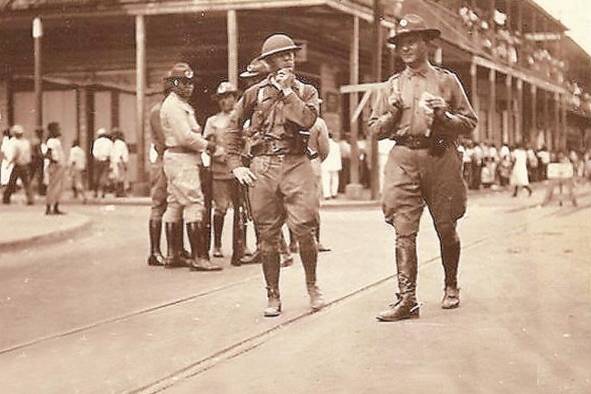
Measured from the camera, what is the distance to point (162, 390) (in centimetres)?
501

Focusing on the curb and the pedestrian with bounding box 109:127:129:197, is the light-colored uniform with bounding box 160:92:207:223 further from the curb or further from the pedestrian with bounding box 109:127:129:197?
the pedestrian with bounding box 109:127:129:197

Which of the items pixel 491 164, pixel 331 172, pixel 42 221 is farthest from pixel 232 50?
pixel 491 164

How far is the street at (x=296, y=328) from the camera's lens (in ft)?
17.0

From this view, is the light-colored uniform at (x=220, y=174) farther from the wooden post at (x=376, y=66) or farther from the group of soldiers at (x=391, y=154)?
the wooden post at (x=376, y=66)

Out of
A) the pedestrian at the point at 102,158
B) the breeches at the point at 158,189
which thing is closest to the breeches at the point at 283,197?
the breeches at the point at 158,189

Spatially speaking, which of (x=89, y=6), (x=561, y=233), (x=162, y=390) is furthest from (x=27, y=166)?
(x=162, y=390)

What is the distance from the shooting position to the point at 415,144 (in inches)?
277

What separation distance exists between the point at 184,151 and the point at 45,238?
3847 millimetres

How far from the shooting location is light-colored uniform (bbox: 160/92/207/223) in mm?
9680

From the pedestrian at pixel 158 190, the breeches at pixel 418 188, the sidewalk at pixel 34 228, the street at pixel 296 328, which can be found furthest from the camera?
the sidewalk at pixel 34 228

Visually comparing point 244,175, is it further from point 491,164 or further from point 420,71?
point 491,164

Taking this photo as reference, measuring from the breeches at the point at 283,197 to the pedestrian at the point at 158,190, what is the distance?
2.98 meters

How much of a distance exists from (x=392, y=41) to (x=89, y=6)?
18306mm

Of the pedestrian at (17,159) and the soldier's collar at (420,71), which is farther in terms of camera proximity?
the pedestrian at (17,159)
